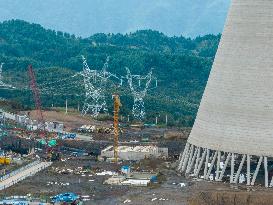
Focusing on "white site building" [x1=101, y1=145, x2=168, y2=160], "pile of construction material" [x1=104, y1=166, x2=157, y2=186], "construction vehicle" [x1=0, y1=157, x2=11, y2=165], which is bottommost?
"pile of construction material" [x1=104, y1=166, x2=157, y2=186]

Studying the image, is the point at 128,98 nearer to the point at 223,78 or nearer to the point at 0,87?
the point at 0,87

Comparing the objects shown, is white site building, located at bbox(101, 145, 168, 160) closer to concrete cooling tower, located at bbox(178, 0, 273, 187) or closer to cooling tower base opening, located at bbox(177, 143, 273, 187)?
cooling tower base opening, located at bbox(177, 143, 273, 187)

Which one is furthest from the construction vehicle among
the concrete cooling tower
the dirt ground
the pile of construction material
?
the concrete cooling tower

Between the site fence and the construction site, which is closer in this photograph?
the construction site

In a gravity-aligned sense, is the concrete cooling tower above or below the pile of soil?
above

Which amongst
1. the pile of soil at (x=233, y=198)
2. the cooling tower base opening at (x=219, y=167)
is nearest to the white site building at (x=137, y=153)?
the cooling tower base opening at (x=219, y=167)

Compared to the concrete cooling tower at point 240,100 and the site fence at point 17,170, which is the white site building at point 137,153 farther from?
the concrete cooling tower at point 240,100

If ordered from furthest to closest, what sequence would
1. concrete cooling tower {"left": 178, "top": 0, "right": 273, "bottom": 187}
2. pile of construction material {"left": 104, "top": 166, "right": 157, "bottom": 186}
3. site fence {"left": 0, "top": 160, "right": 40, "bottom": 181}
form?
site fence {"left": 0, "top": 160, "right": 40, "bottom": 181}
pile of construction material {"left": 104, "top": 166, "right": 157, "bottom": 186}
concrete cooling tower {"left": 178, "top": 0, "right": 273, "bottom": 187}

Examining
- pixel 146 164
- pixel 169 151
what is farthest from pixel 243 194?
pixel 169 151
